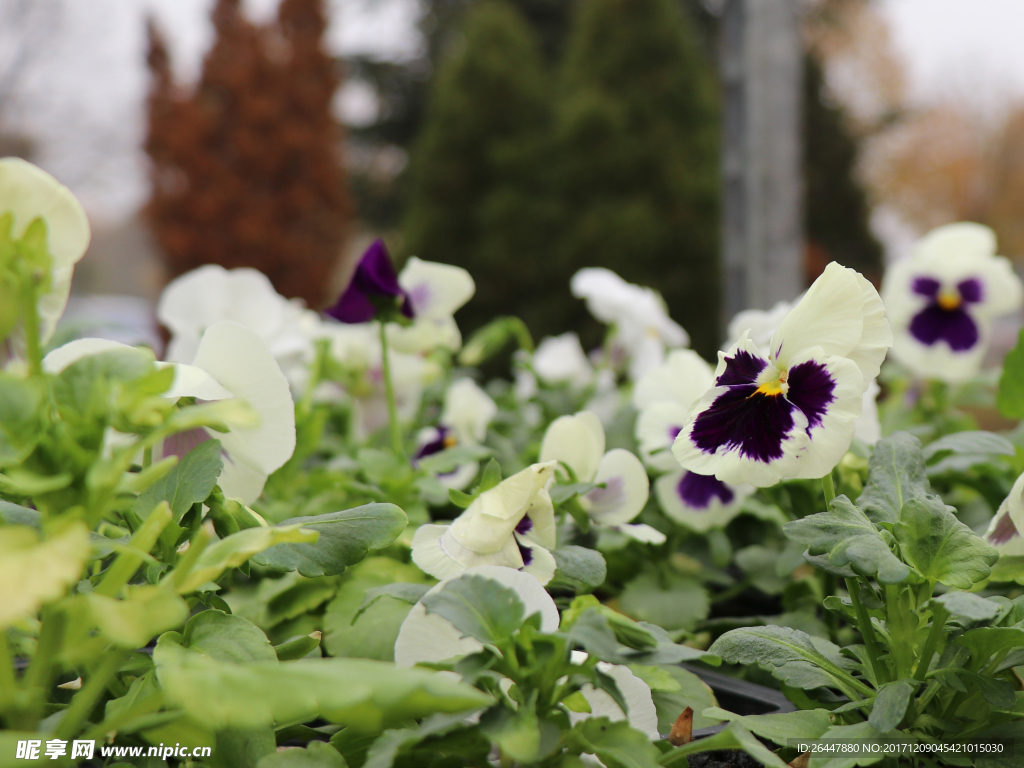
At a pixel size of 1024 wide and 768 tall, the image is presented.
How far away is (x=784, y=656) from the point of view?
552 millimetres

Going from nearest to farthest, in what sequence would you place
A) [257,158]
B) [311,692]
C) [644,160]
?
[311,692]
[644,160]
[257,158]

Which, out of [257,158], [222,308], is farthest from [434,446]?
[257,158]

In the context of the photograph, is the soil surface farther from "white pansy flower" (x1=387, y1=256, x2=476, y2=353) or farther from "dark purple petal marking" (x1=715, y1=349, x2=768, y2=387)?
"white pansy flower" (x1=387, y1=256, x2=476, y2=353)

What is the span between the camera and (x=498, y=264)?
20.5 ft

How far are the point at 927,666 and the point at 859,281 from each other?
0.24 metres

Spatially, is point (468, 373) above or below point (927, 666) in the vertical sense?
A: above

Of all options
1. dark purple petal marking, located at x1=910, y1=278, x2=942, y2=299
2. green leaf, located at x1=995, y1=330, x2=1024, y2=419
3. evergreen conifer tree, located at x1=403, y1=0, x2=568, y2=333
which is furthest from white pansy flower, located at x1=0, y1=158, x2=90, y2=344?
evergreen conifer tree, located at x1=403, y1=0, x2=568, y2=333

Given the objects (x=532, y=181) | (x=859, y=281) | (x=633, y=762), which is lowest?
(x=633, y=762)

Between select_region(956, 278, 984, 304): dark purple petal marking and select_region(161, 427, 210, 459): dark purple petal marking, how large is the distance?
0.96 m

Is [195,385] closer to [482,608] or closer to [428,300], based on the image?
[482,608]

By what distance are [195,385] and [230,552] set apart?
15cm

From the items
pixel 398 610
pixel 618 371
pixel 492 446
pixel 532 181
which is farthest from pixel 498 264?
pixel 398 610

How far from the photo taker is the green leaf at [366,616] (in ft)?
2.14

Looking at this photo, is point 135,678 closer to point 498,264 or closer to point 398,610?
point 398,610
